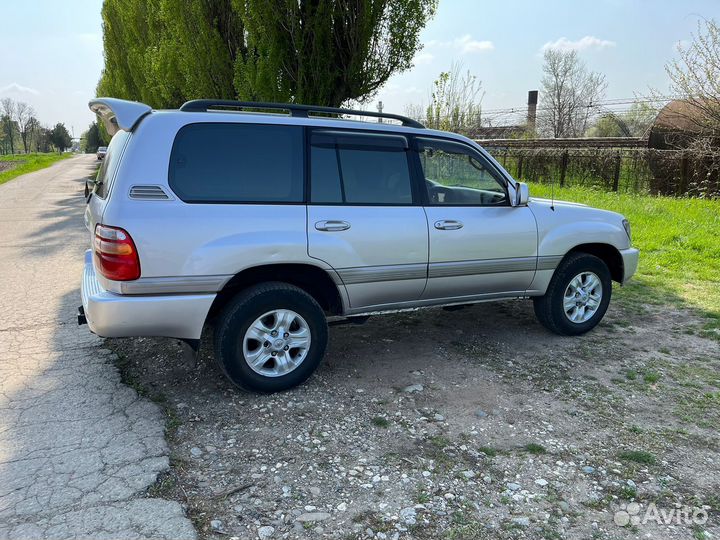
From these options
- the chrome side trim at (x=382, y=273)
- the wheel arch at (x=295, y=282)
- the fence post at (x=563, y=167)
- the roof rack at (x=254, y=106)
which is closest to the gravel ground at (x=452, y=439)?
the wheel arch at (x=295, y=282)

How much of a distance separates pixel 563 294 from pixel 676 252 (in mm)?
4736

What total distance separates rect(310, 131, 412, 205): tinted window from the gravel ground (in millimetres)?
1370

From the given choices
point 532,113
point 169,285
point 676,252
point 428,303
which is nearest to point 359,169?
point 428,303

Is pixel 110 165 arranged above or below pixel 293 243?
above

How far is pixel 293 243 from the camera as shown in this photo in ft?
12.4

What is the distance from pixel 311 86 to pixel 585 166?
1123 centimetres

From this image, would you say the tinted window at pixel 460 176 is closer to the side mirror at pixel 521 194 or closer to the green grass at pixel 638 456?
the side mirror at pixel 521 194

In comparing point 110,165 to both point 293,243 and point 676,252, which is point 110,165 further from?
point 676,252

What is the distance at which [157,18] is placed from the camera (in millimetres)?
15242

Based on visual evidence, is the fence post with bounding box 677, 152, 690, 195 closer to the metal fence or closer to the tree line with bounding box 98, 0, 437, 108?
the metal fence

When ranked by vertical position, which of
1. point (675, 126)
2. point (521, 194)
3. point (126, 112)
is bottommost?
point (521, 194)

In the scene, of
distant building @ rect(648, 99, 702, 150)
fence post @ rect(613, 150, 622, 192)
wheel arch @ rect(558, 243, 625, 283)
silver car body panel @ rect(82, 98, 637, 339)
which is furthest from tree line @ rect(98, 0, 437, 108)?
fence post @ rect(613, 150, 622, 192)

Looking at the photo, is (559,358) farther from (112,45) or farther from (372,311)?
(112,45)

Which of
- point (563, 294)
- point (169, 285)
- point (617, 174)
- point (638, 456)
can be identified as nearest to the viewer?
point (638, 456)
